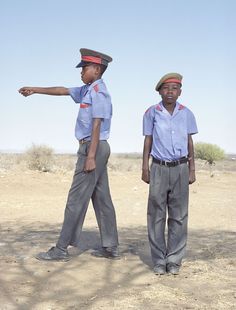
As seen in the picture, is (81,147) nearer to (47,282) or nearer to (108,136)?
(108,136)

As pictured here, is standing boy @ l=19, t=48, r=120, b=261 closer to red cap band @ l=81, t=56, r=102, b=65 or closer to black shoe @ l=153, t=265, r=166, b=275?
red cap band @ l=81, t=56, r=102, b=65

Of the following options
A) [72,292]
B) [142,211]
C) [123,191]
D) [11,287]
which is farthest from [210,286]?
[123,191]

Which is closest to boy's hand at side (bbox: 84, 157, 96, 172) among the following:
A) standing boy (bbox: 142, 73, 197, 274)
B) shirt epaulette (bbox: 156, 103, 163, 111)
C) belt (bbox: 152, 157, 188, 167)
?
standing boy (bbox: 142, 73, 197, 274)

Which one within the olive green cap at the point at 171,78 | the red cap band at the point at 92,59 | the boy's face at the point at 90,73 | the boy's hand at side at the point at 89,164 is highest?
the red cap band at the point at 92,59

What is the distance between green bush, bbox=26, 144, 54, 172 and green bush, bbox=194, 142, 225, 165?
601 inches

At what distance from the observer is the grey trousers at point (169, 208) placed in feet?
15.3

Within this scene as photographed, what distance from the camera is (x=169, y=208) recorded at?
188 inches

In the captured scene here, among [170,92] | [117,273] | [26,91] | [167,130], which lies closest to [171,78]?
[170,92]

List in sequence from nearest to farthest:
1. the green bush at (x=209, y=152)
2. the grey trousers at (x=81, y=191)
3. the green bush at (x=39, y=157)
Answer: the grey trousers at (x=81, y=191)
the green bush at (x=39, y=157)
the green bush at (x=209, y=152)

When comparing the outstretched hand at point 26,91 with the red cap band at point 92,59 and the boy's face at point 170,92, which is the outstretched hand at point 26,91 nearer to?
the red cap band at point 92,59

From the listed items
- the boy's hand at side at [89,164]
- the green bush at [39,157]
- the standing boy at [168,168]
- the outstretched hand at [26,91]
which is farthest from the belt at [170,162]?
the green bush at [39,157]

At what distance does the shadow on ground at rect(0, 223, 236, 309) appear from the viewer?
3.95m

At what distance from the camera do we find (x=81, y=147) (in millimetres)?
5059

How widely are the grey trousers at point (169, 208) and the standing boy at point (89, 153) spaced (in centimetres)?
62
